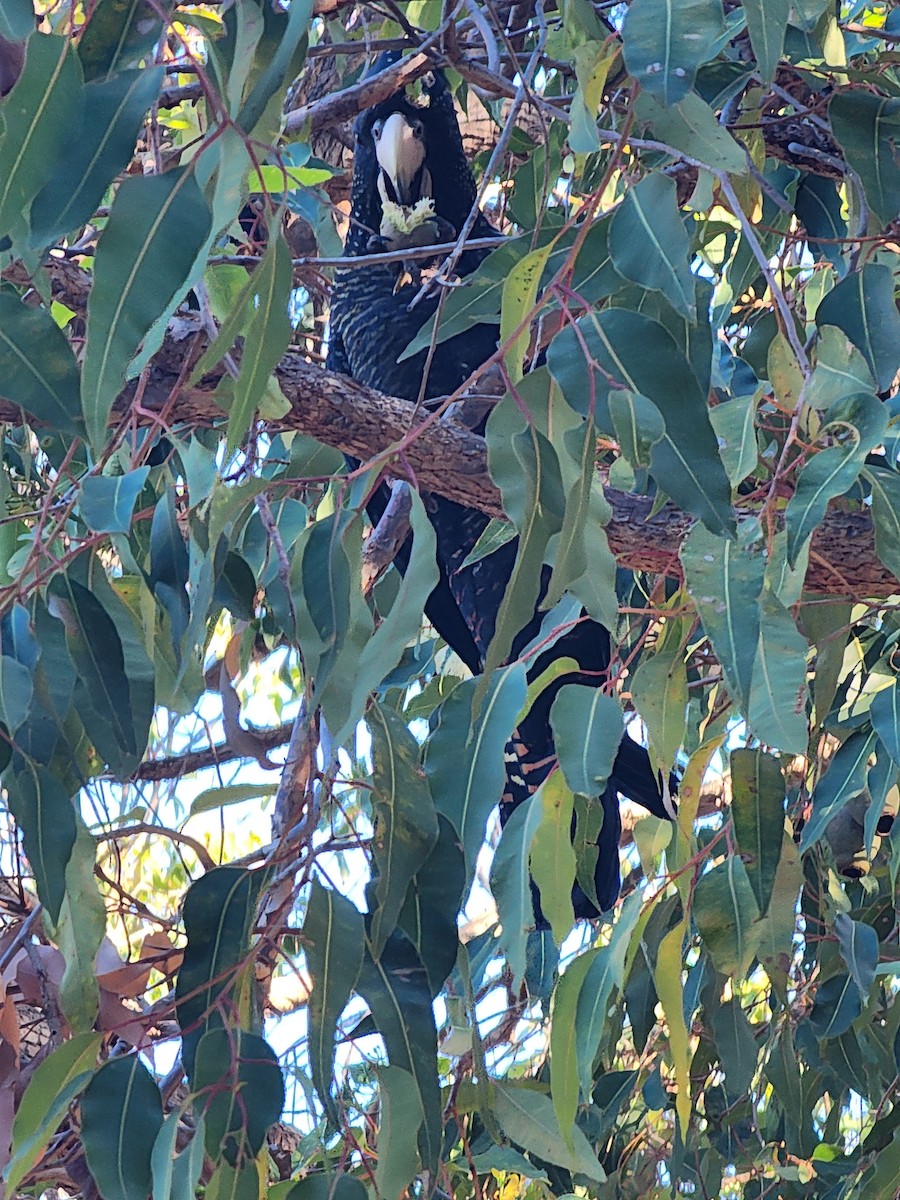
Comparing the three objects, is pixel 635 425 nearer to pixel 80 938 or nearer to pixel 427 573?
pixel 427 573

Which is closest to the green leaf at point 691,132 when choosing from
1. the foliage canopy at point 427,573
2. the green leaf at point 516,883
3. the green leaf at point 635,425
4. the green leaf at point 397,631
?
the foliage canopy at point 427,573

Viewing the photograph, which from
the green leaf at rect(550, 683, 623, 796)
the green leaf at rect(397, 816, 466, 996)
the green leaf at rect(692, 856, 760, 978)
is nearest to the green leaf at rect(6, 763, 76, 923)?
the green leaf at rect(397, 816, 466, 996)

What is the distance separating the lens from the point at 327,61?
2221mm

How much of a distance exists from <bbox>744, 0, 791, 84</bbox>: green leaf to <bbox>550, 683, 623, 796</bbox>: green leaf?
401 millimetres

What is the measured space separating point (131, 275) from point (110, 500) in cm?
21

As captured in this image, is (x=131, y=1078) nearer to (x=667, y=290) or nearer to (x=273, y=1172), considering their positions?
(x=667, y=290)

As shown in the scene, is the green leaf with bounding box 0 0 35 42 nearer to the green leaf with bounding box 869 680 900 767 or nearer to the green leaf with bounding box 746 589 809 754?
the green leaf with bounding box 746 589 809 754

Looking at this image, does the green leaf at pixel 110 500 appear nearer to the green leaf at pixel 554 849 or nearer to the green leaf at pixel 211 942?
the green leaf at pixel 211 942

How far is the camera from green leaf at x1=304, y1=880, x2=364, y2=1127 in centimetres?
76

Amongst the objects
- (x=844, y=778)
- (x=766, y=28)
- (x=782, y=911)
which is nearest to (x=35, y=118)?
(x=766, y=28)

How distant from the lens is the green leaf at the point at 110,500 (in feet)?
2.59

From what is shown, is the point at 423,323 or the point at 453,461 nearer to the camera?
the point at 453,461

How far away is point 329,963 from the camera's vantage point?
2.52 feet

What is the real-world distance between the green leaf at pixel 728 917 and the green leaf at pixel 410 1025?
21 cm
